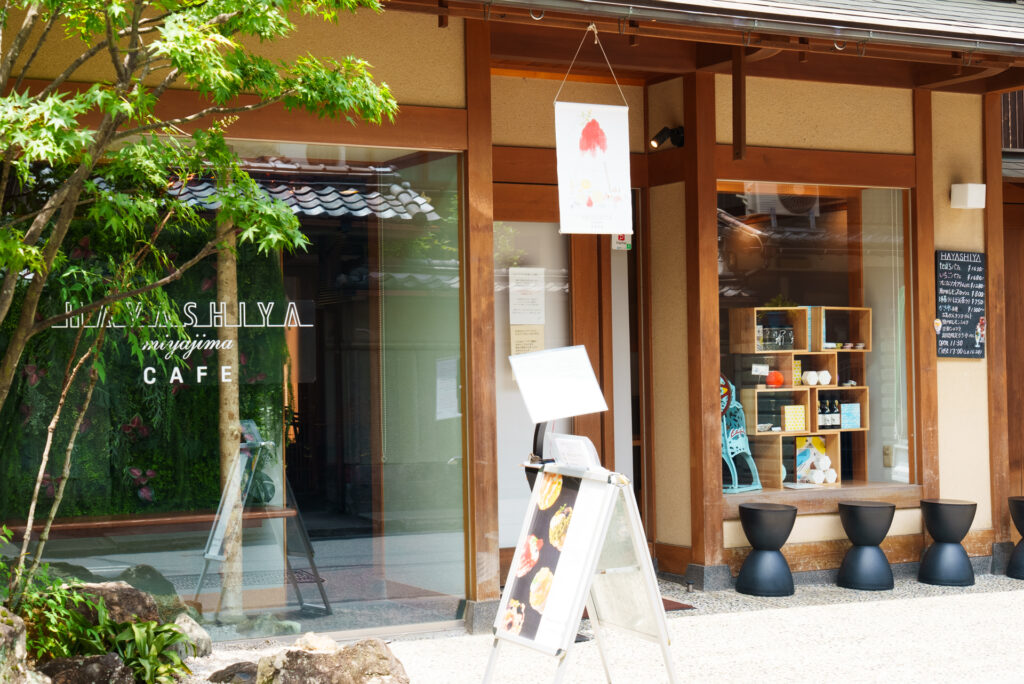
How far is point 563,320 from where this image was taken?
780cm

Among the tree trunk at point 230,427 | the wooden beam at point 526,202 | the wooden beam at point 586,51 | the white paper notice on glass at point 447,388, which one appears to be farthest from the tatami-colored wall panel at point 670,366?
the tree trunk at point 230,427

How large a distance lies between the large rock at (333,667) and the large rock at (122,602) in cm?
83

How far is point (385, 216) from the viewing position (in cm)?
632

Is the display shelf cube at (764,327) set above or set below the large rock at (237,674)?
Result: above

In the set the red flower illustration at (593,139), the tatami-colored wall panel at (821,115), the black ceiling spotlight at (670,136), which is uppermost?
the tatami-colored wall panel at (821,115)

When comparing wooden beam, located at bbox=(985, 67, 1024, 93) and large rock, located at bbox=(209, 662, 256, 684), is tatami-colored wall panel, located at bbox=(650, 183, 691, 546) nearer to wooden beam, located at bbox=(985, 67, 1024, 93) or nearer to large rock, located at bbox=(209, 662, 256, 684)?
wooden beam, located at bbox=(985, 67, 1024, 93)

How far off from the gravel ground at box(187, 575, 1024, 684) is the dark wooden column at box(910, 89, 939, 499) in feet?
3.64

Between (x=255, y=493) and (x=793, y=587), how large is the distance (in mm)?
3435

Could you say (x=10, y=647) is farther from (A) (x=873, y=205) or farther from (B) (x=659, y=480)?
(A) (x=873, y=205)

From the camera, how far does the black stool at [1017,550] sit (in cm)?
784

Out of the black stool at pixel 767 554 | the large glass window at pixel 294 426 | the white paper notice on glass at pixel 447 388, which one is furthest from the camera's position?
the black stool at pixel 767 554

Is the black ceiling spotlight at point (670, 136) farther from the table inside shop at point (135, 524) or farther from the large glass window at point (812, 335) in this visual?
the table inside shop at point (135, 524)

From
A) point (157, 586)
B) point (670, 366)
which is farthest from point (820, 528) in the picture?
point (157, 586)

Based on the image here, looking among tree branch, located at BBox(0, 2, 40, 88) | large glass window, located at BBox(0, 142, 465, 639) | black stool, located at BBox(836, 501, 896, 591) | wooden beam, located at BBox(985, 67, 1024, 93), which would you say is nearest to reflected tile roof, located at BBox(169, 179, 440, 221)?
large glass window, located at BBox(0, 142, 465, 639)
